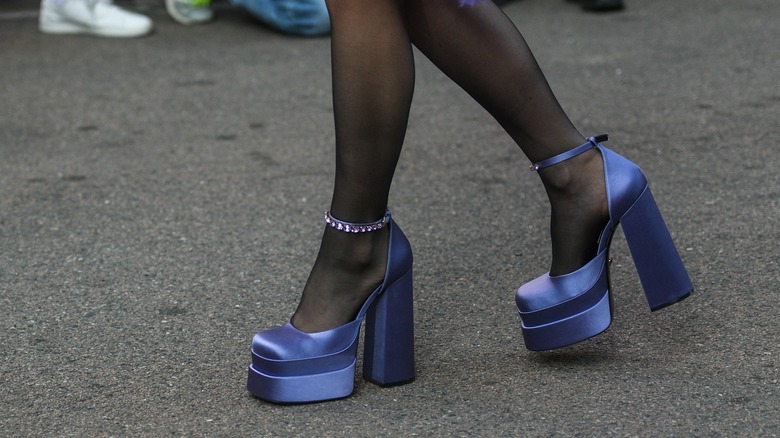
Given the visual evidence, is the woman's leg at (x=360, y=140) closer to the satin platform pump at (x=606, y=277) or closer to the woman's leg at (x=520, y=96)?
the woman's leg at (x=520, y=96)

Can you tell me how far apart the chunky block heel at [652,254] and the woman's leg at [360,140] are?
389mm

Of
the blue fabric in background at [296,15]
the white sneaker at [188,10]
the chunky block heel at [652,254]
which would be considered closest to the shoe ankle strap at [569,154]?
the chunky block heel at [652,254]

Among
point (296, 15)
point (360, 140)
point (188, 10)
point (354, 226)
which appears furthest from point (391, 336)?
point (188, 10)

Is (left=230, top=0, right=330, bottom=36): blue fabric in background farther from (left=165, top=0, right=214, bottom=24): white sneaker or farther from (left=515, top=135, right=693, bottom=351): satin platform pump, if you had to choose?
(left=515, top=135, right=693, bottom=351): satin platform pump

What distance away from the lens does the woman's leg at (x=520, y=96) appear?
164cm

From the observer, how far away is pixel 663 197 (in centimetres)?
258

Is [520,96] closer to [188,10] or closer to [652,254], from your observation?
[652,254]

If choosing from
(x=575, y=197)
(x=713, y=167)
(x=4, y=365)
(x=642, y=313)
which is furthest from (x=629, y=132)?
(x=4, y=365)

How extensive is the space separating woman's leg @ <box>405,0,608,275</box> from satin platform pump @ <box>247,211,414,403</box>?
239 millimetres

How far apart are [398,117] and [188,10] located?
3.24m

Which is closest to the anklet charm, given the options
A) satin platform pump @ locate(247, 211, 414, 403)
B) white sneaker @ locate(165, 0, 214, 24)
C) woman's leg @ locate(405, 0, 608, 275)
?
satin platform pump @ locate(247, 211, 414, 403)

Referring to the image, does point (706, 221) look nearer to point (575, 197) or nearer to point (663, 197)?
point (663, 197)

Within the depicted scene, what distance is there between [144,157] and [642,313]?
1570mm

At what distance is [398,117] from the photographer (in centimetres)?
160
